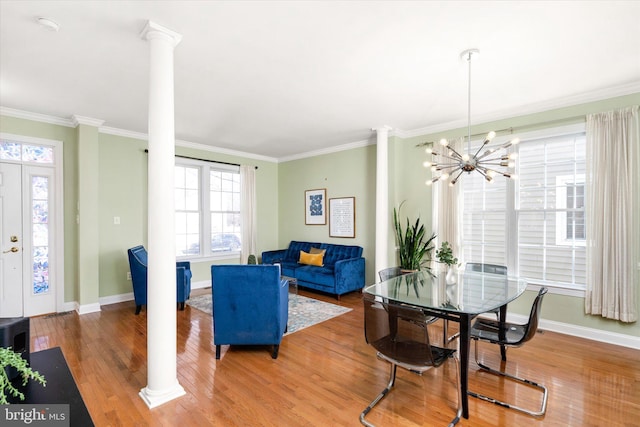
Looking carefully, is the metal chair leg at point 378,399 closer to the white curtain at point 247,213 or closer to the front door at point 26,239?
the white curtain at point 247,213

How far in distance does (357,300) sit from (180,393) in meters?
3.15

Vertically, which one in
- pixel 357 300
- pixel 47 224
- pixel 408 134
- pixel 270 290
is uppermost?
pixel 408 134

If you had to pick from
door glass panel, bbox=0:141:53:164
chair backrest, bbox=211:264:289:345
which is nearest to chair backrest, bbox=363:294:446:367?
chair backrest, bbox=211:264:289:345

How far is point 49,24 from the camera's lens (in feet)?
7.20

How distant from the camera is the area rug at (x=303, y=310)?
393 cm

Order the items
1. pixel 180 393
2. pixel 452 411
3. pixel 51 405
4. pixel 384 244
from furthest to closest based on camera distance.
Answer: pixel 384 244 < pixel 180 393 < pixel 452 411 < pixel 51 405

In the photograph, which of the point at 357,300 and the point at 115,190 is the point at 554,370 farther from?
the point at 115,190

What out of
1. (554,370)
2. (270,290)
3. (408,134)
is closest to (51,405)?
(270,290)

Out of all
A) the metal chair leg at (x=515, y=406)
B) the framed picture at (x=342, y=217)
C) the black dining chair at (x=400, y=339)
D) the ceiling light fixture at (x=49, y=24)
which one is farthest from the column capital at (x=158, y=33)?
the framed picture at (x=342, y=217)

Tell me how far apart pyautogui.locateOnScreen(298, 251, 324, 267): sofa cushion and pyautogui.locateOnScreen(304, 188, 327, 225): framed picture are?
78cm

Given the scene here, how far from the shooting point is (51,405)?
1077 mm

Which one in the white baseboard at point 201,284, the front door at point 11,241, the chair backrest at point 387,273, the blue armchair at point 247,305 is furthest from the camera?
the white baseboard at point 201,284

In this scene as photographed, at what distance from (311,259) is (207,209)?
2.21 m

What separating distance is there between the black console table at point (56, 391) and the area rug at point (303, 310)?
8.07 ft
